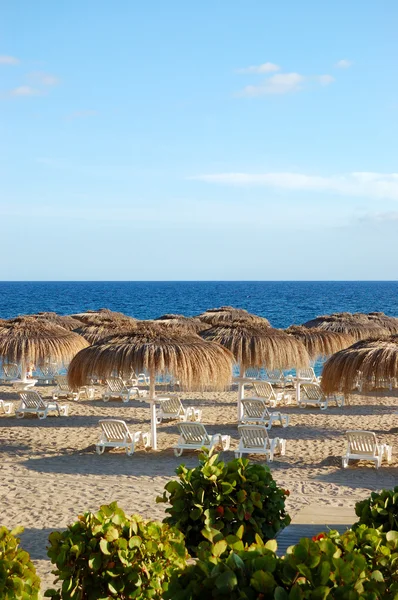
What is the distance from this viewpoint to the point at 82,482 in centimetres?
1038

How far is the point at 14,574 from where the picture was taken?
12.8ft

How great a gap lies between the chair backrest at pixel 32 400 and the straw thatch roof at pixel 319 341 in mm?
6896

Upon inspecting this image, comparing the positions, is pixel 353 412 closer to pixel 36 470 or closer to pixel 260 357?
pixel 260 357

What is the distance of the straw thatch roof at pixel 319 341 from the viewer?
18.4m

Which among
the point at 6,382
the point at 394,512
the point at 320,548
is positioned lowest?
the point at 6,382

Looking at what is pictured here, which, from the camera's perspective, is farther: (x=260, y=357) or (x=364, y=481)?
(x=260, y=357)

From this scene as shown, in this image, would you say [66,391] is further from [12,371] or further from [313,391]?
[313,391]

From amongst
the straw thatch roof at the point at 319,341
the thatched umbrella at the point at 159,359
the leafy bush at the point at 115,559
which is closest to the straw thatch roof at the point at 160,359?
the thatched umbrella at the point at 159,359

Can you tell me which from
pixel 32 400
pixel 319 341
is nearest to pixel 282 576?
pixel 32 400

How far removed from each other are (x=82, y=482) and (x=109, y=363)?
2204 millimetres

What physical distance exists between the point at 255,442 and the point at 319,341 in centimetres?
710

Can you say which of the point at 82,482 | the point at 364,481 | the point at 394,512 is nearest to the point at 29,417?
the point at 82,482

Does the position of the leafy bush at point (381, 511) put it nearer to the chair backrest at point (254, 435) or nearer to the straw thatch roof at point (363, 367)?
the chair backrest at point (254, 435)

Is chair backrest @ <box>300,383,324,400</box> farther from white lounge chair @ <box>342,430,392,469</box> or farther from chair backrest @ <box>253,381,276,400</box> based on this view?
white lounge chair @ <box>342,430,392,469</box>
